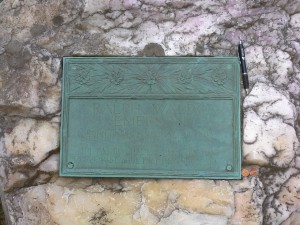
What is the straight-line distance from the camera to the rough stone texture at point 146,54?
2.44 meters

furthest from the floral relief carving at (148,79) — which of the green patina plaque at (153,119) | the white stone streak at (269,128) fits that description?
the white stone streak at (269,128)

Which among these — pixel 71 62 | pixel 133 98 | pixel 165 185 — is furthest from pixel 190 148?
pixel 71 62

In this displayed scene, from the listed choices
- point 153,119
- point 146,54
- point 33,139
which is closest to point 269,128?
point 153,119

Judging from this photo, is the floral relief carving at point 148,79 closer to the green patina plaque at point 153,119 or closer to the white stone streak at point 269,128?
the green patina plaque at point 153,119

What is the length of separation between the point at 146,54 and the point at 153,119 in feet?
1.07

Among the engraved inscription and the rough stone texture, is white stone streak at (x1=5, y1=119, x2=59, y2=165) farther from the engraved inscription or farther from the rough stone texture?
the engraved inscription

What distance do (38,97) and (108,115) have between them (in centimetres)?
36

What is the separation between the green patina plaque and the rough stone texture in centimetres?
6

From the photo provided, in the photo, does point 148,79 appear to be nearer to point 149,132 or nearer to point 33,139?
point 149,132

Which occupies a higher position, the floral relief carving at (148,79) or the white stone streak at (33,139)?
the floral relief carving at (148,79)

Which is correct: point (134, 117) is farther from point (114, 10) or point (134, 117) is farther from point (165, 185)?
point (114, 10)

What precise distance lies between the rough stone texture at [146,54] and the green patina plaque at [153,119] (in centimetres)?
6

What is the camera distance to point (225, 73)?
248 cm

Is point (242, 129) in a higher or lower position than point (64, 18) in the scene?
lower
